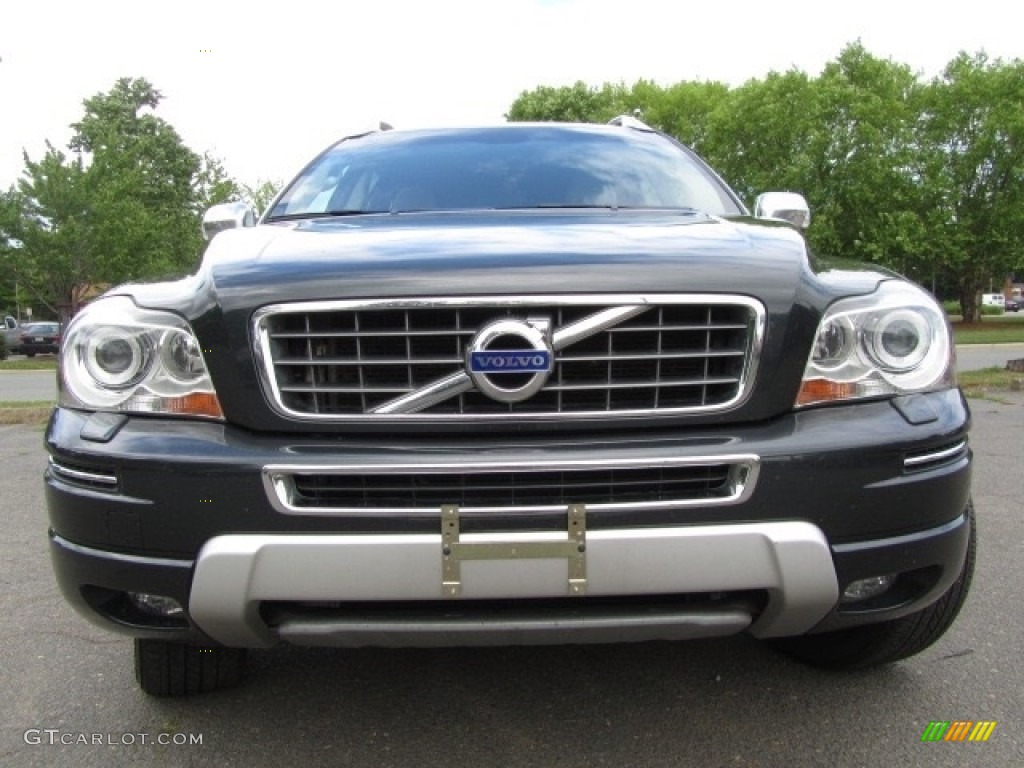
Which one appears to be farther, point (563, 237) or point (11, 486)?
point (11, 486)

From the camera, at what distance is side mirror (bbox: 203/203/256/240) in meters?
3.27

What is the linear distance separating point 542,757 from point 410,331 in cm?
111

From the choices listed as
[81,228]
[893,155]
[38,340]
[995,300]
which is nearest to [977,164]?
[893,155]

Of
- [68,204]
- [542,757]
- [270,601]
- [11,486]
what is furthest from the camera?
[68,204]

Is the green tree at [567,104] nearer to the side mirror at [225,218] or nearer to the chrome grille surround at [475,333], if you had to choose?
the side mirror at [225,218]

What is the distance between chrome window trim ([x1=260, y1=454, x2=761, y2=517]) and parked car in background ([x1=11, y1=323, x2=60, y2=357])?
35.3 metres

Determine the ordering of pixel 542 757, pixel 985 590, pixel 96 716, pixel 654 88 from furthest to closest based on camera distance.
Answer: pixel 654 88, pixel 985 590, pixel 96 716, pixel 542 757

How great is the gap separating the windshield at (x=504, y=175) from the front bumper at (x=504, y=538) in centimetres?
132

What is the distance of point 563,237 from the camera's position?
225 cm

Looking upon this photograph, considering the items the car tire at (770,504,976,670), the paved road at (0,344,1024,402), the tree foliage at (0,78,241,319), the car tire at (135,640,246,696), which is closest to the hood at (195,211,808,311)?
the car tire at (770,504,976,670)

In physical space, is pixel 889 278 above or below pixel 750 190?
above

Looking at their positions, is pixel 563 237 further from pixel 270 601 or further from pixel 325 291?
pixel 270 601

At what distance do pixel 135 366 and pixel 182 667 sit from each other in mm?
933

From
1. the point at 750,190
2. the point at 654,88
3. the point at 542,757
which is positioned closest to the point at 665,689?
the point at 542,757
